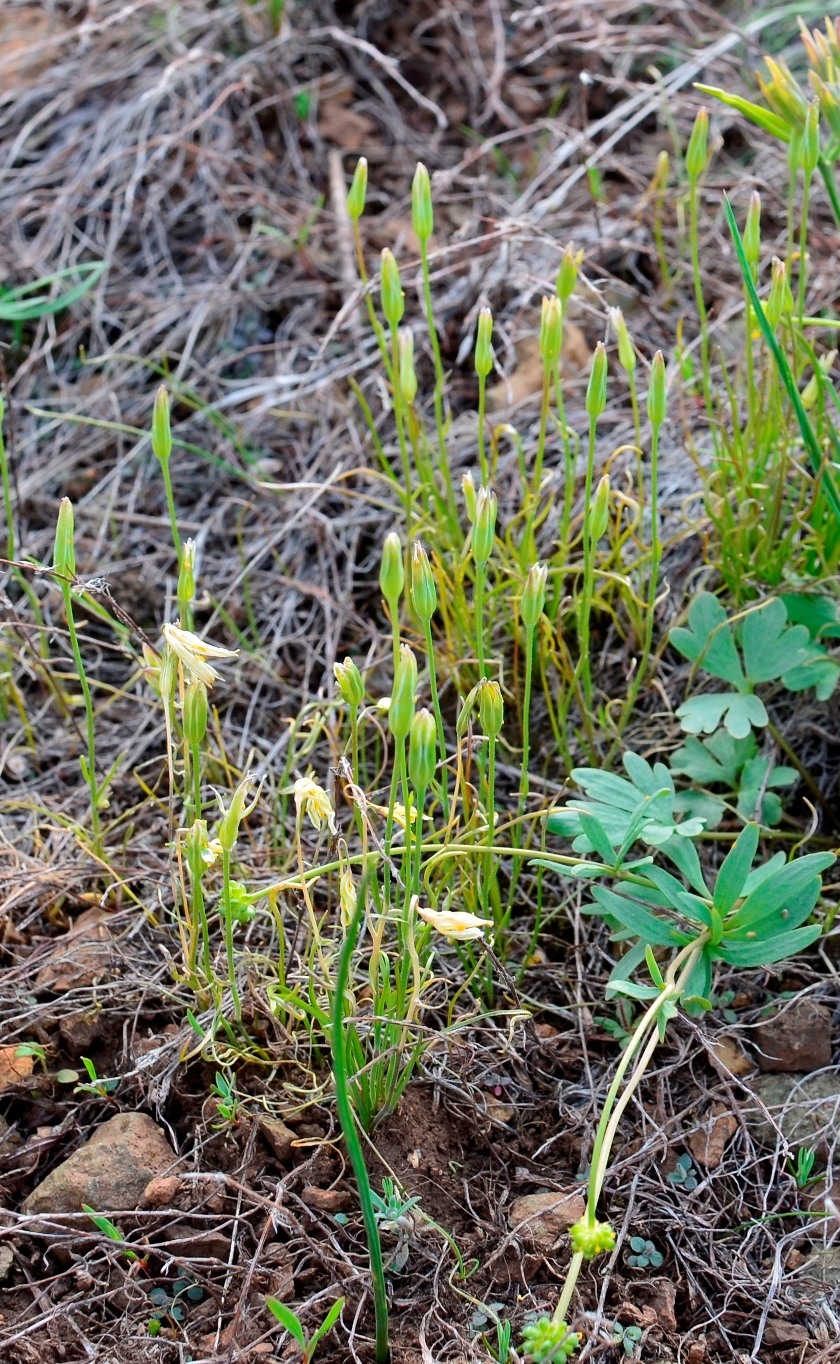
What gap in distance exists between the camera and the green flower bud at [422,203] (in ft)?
5.20

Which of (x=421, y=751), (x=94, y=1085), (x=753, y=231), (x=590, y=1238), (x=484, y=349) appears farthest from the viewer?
(x=753, y=231)

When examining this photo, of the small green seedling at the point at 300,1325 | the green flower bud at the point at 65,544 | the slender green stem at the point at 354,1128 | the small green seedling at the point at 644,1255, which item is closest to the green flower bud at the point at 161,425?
the green flower bud at the point at 65,544

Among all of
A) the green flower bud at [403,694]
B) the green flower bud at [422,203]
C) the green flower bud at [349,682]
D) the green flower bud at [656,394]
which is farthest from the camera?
the green flower bud at [422,203]

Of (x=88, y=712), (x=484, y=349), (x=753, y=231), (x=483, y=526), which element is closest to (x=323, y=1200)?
(x=88, y=712)

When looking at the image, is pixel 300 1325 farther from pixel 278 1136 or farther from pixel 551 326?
→ pixel 551 326

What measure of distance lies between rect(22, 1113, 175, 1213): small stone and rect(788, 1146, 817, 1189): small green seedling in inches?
26.8

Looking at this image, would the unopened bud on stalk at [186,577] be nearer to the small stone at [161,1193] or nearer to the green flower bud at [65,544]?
the green flower bud at [65,544]

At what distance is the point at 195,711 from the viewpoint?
131 centimetres

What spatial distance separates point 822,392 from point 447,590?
1.94 ft

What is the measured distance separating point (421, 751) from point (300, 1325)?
0.53 m

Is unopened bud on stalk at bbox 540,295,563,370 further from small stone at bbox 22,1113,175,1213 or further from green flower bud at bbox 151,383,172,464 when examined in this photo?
small stone at bbox 22,1113,175,1213

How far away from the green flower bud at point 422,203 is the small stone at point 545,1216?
1.14 metres

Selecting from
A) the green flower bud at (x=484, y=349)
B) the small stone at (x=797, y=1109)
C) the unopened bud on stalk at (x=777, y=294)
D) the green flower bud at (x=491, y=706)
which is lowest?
the small stone at (x=797, y=1109)

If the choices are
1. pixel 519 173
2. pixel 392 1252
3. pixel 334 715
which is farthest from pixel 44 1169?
pixel 519 173
